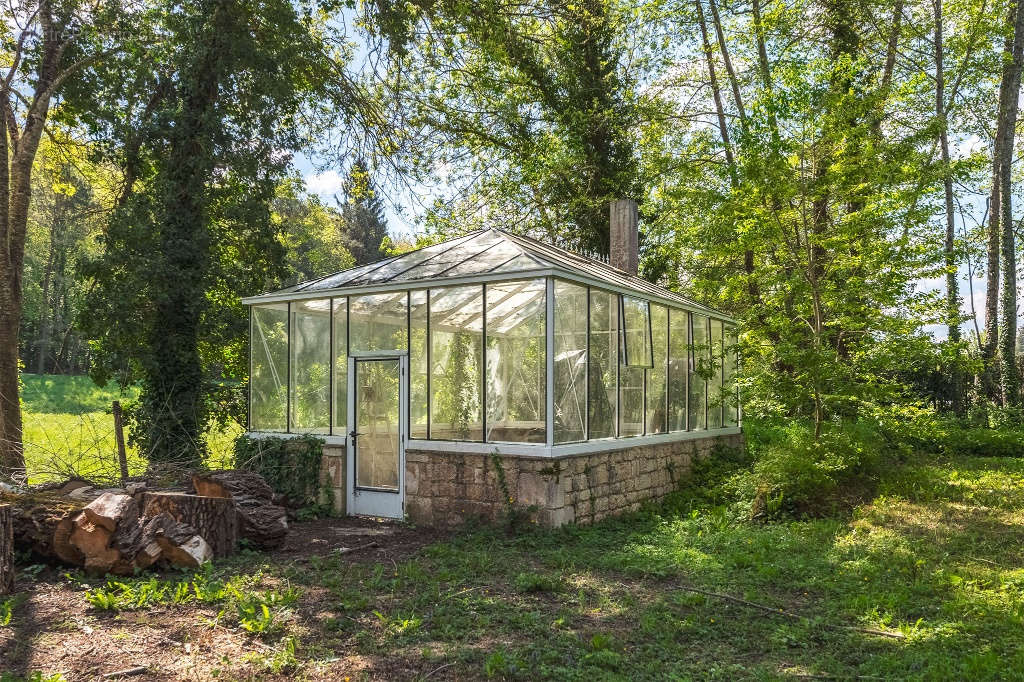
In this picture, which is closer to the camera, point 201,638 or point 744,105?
point 201,638

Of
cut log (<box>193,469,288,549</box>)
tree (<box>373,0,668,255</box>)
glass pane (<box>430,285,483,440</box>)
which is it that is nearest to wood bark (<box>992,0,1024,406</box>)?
tree (<box>373,0,668,255</box>)

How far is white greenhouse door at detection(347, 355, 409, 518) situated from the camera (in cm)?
888

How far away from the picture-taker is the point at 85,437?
12.6m

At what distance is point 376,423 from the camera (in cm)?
911

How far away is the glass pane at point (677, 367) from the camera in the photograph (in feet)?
34.6

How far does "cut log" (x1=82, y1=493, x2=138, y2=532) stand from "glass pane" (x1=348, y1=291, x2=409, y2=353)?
356 cm

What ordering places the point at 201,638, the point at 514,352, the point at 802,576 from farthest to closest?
the point at 514,352, the point at 802,576, the point at 201,638

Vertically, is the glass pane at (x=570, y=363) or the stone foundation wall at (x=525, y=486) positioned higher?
the glass pane at (x=570, y=363)

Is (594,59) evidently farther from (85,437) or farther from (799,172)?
(85,437)

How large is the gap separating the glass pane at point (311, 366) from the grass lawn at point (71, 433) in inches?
90.6

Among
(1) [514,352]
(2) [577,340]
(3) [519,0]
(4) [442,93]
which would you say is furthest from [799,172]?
(4) [442,93]

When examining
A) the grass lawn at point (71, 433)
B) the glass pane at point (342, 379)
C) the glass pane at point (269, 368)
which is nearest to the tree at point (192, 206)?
the grass lawn at point (71, 433)

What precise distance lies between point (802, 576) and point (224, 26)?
11.6 metres

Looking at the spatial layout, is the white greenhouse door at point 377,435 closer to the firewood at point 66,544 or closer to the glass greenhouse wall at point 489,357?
the glass greenhouse wall at point 489,357
